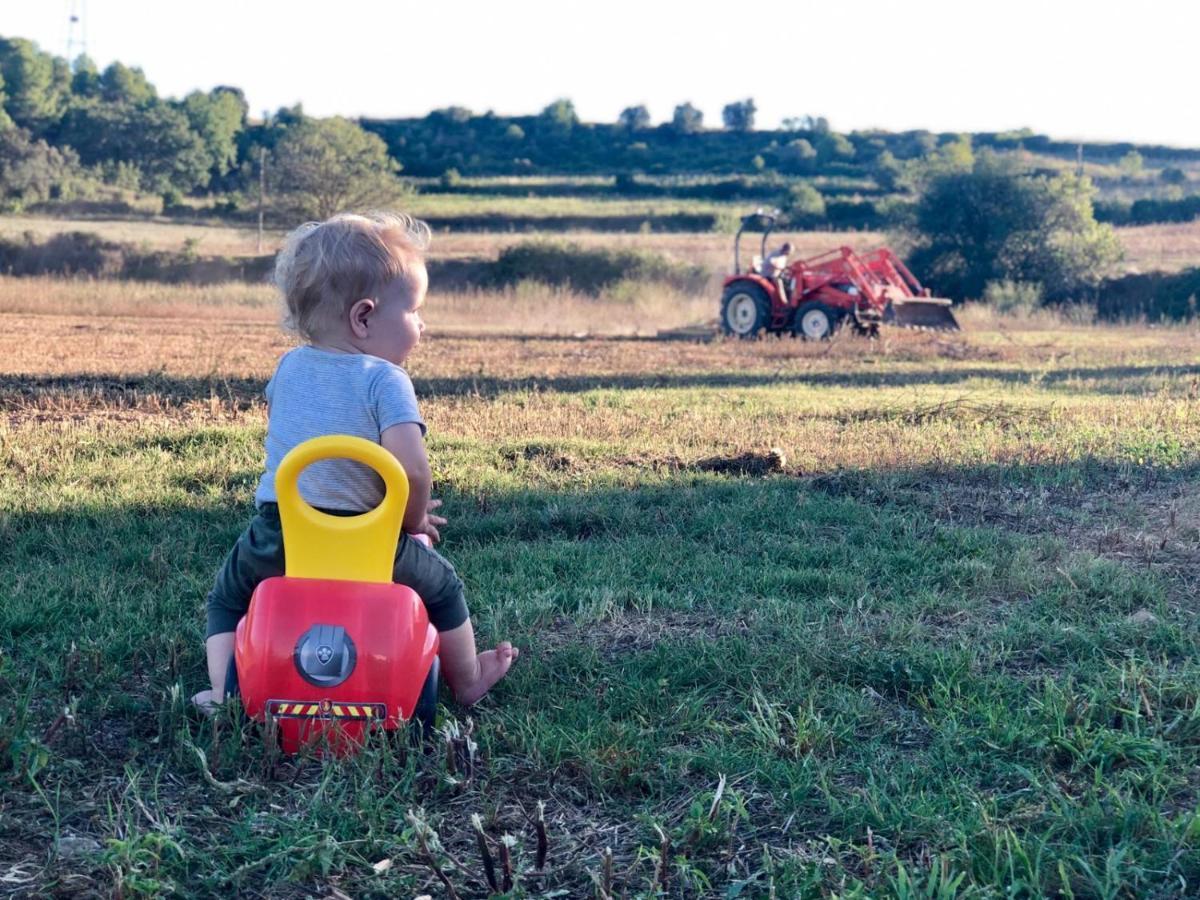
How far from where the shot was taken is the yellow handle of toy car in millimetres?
2859

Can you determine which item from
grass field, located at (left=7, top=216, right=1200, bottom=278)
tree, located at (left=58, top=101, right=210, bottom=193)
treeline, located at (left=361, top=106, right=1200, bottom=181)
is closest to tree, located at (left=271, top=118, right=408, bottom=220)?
grass field, located at (left=7, top=216, right=1200, bottom=278)

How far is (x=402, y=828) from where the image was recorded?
99.9 inches

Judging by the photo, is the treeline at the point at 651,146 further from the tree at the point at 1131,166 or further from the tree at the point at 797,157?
the tree at the point at 1131,166

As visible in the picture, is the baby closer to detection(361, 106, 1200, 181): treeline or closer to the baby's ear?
the baby's ear

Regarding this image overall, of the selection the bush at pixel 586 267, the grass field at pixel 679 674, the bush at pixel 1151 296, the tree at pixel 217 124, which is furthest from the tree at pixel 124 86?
the grass field at pixel 679 674

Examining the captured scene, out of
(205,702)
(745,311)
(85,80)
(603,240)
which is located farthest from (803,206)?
(85,80)

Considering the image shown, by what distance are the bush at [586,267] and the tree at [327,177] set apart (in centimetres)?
858

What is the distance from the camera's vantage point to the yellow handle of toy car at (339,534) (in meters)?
2.86

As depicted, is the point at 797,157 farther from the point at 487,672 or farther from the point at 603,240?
the point at 487,672

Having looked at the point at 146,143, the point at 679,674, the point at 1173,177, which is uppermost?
the point at 1173,177

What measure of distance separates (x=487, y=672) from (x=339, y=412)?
85 centimetres

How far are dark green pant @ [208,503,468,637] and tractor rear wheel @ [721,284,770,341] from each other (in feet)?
51.6

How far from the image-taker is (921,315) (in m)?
19.9

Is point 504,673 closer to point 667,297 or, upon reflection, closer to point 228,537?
point 228,537
